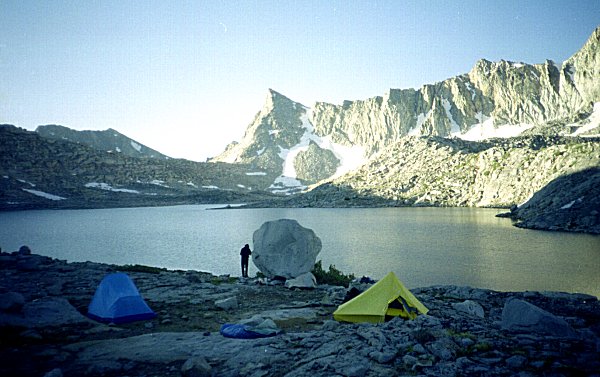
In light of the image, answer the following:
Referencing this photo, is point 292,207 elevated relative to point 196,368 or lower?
lower

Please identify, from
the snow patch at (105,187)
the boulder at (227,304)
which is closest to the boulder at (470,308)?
the boulder at (227,304)

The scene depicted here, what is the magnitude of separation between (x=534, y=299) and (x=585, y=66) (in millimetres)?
237269

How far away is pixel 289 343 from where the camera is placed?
10.2 meters

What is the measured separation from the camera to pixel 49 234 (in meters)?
61.7

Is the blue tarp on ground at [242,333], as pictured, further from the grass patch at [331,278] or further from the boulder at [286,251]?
the grass patch at [331,278]

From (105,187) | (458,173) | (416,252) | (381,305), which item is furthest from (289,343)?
(105,187)

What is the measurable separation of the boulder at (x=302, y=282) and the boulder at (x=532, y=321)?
1136cm

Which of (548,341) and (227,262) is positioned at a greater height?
(548,341)

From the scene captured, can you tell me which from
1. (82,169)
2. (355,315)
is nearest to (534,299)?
(355,315)

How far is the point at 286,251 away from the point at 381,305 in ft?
33.7

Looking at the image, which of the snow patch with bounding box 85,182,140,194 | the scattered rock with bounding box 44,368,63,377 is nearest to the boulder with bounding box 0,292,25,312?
A: the scattered rock with bounding box 44,368,63,377

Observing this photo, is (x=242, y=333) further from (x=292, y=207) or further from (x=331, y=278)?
(x=292, y=207)

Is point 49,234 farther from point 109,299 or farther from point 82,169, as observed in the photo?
point 82,169

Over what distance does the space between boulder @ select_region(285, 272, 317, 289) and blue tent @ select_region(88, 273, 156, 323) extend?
332 inches
